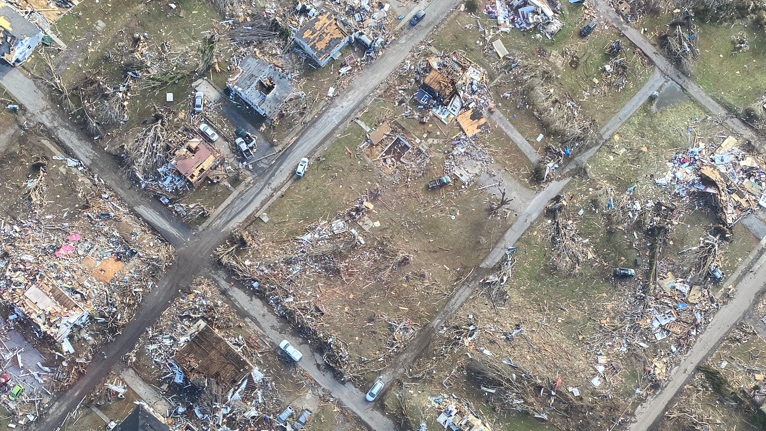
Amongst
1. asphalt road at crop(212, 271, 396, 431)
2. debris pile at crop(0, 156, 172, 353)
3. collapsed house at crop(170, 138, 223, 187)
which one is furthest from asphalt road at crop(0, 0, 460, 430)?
collapsed house at crop(170, 138, 223, 187)

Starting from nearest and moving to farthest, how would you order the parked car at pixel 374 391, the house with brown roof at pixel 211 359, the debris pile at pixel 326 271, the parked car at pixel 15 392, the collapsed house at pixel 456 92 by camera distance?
the house with brown roof at pixel 211 359 → the parked car at pixel 15 392 → the parked car at pixel 374 391 → the debris pile at pixel 326 271 → the collapsed house at pixel 456 92

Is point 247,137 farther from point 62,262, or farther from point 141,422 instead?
point 141,422

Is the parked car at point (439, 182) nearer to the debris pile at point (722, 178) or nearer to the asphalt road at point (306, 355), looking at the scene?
the asphalt road at point (306, 355)

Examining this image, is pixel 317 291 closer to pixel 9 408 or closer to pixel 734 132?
pixel 9 408

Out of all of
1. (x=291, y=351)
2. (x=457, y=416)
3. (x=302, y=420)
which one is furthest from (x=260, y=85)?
(x=457, y=416)

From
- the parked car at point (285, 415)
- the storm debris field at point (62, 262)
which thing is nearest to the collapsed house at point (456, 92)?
the storm debris field at point (62, 262)

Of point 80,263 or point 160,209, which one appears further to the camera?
point 160,209

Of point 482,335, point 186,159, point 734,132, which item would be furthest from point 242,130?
point 734,132
